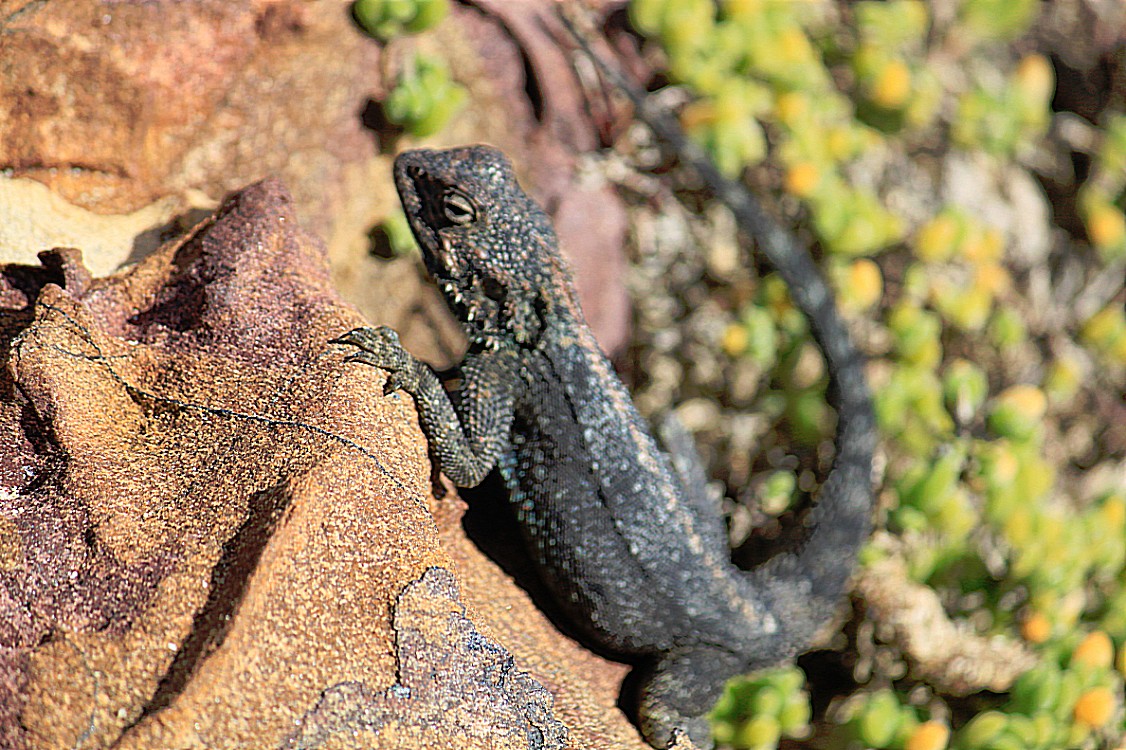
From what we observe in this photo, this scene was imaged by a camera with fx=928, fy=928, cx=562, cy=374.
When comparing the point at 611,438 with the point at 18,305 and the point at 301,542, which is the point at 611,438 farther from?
the point at 18,305

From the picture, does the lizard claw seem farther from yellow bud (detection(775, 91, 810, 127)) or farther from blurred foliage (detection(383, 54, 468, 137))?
yellow bud (detection(775, 91, 810, 127))

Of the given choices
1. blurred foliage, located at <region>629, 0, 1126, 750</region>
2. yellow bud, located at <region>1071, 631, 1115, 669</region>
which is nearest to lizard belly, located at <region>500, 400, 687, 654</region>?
blurred foliage, located at <region>629, 0, 1126, 750</region>

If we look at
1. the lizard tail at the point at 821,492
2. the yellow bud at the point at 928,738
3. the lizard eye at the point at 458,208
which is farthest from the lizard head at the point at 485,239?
the yellow bud at the point at 928,738

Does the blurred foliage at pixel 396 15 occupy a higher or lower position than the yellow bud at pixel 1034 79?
higher

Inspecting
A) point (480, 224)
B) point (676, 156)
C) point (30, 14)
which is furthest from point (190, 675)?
point (676, 156)

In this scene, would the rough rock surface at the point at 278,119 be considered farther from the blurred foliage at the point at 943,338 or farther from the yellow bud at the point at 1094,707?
the yellow bud at the point at 1094,707

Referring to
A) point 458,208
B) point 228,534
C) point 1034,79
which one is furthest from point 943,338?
point 228,534

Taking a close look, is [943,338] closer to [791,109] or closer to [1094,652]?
[791,109]

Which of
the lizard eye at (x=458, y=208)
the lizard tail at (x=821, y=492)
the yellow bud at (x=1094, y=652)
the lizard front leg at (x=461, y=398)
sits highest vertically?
the lizard eye at (x=458, y=208)

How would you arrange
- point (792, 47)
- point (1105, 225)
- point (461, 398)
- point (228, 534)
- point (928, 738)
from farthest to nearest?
point (1105, 225) < point (792, 47) < point (928, 738) < point (461, 398) < point (228, 534)
